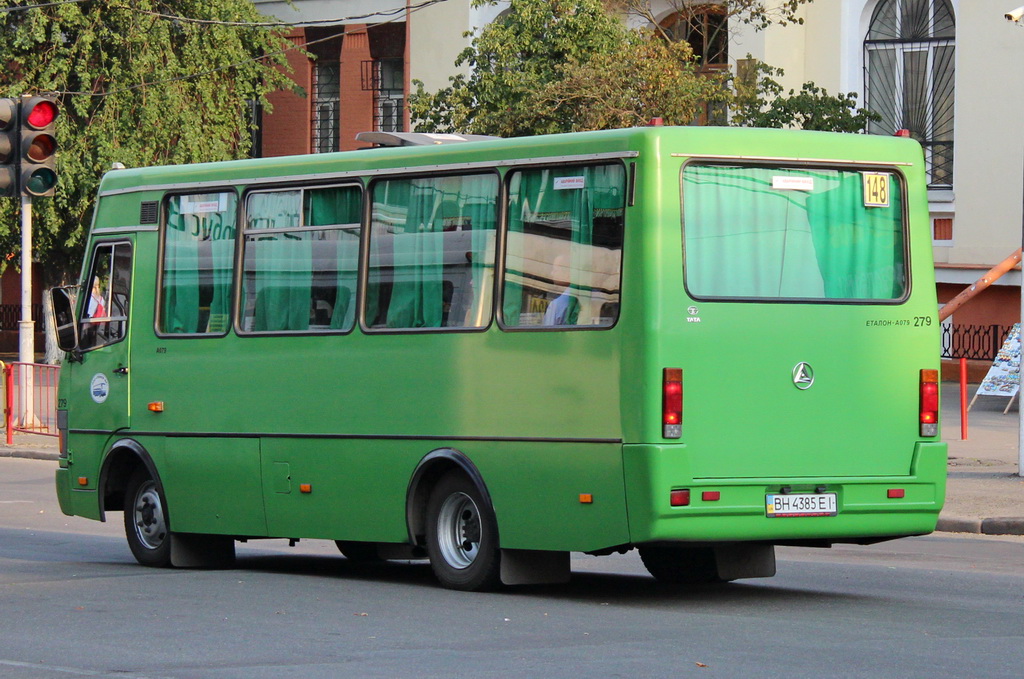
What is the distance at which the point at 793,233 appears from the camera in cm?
1023

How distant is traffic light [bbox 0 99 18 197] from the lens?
589 inches

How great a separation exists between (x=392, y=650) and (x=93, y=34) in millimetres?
Answer: 29562

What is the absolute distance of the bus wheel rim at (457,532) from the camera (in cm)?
1084

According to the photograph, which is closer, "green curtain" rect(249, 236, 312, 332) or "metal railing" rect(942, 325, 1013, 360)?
"green curtain" rect(249, 236, 312, 332)

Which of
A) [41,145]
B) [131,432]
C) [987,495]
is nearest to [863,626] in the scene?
[131,432]

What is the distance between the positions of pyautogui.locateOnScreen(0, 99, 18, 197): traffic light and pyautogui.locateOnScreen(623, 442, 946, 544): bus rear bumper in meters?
7.45

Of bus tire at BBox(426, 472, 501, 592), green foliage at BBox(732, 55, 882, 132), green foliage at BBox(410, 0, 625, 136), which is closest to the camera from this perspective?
bus tire at BBox(426, 472, 501, 592)

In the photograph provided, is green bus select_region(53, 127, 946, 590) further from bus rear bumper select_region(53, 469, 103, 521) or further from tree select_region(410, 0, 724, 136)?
tree select_region(410, 0, 724, 136)

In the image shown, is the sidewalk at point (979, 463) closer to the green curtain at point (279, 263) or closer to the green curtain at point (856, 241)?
the green curtain at point (856, 241)

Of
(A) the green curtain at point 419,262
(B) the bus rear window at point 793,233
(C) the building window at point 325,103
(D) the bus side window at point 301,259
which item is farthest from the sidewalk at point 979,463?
(C) the building window at point 325,103

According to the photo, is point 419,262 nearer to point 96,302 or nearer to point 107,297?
point 107,297

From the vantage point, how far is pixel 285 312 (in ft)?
39.2

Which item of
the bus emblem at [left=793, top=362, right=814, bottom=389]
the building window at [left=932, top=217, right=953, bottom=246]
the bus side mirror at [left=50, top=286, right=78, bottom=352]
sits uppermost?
the building window at [left=932, top=217, right=953, bottom=246]

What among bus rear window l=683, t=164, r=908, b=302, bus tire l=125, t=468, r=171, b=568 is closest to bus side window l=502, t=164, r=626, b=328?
bus rear window l=683, t=164, r=908, b=302
